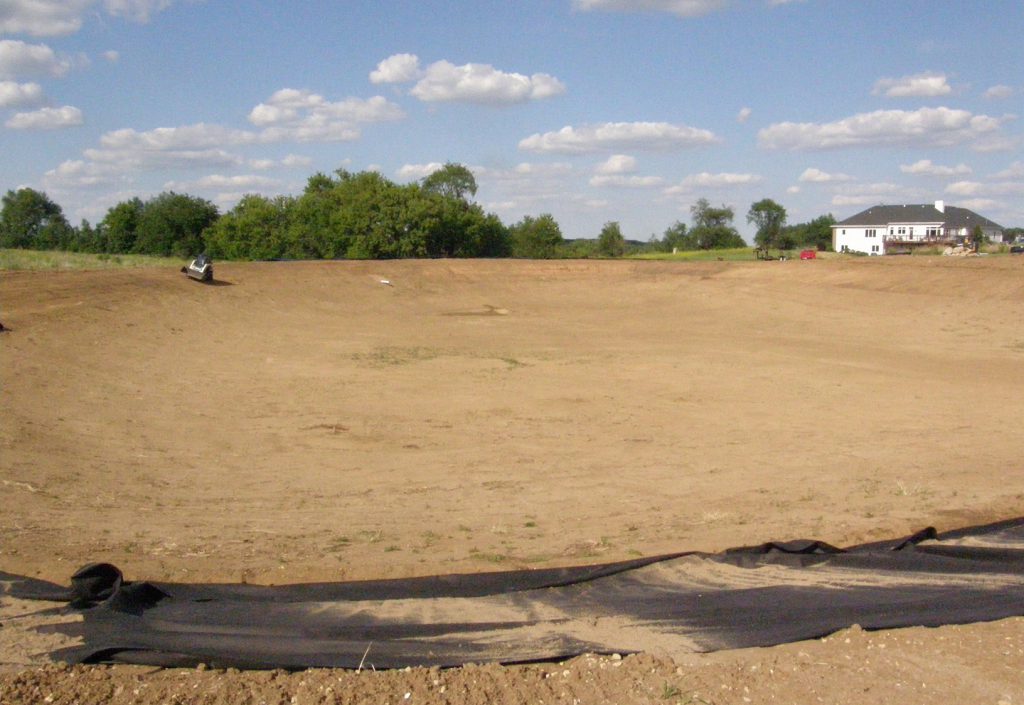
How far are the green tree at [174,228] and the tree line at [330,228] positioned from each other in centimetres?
9

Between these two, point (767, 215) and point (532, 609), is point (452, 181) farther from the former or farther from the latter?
point (532, 609)

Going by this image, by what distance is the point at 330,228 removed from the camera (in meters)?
73.2

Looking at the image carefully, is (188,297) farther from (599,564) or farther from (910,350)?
(599,564)

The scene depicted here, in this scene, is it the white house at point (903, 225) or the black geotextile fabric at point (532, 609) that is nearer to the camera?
the black geotextile fabric at point (532, 609)

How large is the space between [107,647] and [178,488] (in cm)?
551

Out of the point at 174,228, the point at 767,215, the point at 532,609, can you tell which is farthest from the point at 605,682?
the point at 767,215

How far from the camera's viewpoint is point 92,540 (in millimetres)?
7801

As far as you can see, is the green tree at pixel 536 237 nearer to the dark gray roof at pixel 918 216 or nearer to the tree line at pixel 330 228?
the tree line at pixel 330 228

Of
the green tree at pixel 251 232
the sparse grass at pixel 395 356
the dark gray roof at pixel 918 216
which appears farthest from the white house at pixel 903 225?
the sparse grass at pixel 395 356

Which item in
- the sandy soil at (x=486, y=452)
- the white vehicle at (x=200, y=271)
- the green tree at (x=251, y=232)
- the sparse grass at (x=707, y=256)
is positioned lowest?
the sandy soil at (x=486, y=452)

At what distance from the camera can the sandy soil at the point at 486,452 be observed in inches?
209

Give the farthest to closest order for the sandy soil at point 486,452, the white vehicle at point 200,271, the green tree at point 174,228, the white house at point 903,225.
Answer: the white house at point 903,225
the green tree at point 174,228
the white vehicle at point 200,271
the sandy soil at point 486,452

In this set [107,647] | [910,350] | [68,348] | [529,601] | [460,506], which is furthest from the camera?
[910,350]

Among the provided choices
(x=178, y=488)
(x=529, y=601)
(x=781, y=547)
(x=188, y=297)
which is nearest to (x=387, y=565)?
(x=529, y=601)
